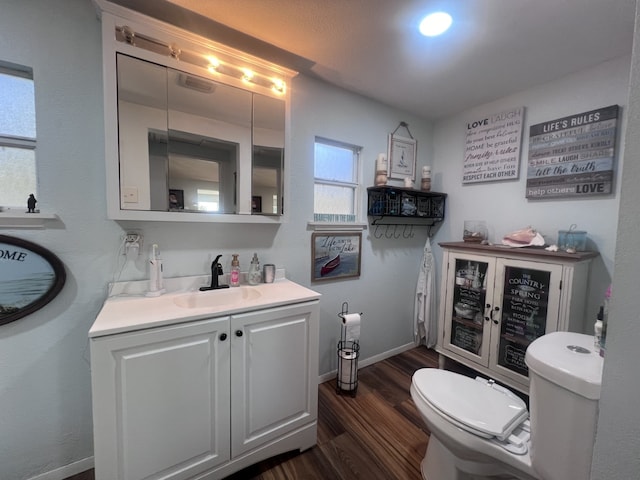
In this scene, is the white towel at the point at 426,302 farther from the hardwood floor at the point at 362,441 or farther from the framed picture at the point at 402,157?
the framed picture at the point at 402,157

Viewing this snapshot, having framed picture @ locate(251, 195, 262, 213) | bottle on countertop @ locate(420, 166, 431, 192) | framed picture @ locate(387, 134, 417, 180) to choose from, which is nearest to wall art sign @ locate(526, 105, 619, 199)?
bottle on countertop @ locate(420, 166, 431, 192)

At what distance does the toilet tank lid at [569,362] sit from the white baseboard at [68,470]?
2.16 metres

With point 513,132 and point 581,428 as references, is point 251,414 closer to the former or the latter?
point 581,428

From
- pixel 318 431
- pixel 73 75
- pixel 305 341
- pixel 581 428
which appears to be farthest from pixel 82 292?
pixel 581 428

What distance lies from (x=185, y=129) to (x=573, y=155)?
2.48 m

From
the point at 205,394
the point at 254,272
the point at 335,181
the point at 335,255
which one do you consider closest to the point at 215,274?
the point at 254,272

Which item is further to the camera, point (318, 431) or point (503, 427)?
point (318, 431)

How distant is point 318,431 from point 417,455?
0.59 metres

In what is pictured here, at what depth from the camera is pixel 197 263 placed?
5.24 ft

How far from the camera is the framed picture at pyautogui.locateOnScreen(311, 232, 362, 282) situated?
6.67 feet

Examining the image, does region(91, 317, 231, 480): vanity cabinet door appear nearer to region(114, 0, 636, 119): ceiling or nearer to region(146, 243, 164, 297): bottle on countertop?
region(146, 243, 164, 297): bottle on countertop

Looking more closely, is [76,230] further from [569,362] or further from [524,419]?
[524,419]

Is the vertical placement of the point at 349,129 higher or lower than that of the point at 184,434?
higher

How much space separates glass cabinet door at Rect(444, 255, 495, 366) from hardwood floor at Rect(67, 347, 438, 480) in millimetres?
548
